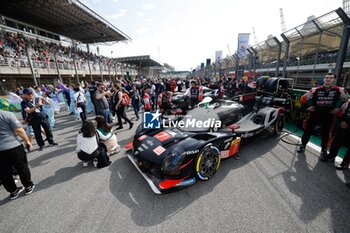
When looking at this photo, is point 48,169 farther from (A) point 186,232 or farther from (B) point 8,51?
(B) point 8,51

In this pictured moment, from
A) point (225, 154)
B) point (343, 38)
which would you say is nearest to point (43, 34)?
point (225, 154)

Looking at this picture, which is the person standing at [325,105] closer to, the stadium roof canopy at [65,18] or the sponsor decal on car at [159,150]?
the sponsor decal on car at [159,150]

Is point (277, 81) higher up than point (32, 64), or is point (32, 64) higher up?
point (32, 64)

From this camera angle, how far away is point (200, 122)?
3.38 metres

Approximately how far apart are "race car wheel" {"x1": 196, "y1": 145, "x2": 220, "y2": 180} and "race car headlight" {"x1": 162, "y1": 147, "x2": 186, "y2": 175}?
0.32m

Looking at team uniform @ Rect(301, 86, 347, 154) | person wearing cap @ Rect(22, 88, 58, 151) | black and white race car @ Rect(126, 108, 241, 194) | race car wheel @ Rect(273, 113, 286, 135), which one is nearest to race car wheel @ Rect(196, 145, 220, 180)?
black and white race car @ Rect(126, 108, 241, 194)

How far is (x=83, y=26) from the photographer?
77.3 ft

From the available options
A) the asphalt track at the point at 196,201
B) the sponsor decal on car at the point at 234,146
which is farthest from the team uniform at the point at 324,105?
the sponsor decal on car at the point at 234,146

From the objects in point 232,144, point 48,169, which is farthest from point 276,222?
point 48,169

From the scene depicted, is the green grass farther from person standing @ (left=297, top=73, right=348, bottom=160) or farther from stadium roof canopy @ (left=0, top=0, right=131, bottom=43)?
stadium roof canopy @ (left=0, top=0, right=131, bottom=43)

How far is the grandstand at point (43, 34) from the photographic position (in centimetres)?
1509

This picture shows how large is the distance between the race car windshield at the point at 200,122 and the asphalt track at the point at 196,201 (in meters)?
0.82

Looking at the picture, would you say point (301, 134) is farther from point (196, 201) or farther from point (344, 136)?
point (196, 201)

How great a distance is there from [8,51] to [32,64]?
93.2 inches
